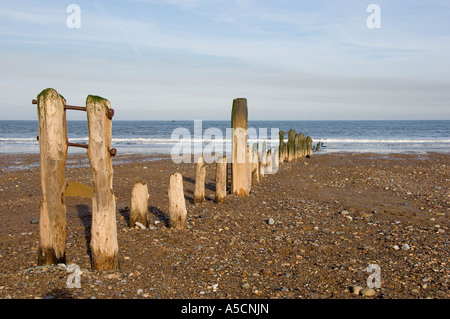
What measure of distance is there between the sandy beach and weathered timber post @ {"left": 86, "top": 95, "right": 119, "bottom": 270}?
0.24m

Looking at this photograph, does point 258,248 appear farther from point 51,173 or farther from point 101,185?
point 51,173

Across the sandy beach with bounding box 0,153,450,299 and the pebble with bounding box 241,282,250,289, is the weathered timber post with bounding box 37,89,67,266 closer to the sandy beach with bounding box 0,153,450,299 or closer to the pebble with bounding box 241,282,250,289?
the sandy beach with bounding box 0,153,450,299

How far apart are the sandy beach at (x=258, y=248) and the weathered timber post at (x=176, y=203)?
239mm

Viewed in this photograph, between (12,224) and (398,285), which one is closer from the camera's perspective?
(398,285)

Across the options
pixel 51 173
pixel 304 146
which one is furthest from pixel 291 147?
pixel 51 173

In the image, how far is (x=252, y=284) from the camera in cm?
515

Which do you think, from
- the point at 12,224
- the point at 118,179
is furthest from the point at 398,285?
the point at 118,179

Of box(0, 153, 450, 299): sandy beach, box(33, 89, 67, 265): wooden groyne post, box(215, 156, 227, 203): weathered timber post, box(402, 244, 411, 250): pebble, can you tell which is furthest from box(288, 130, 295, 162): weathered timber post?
A: box(33, 89, 67, 265): wooden groyne post

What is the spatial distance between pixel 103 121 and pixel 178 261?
232 cm

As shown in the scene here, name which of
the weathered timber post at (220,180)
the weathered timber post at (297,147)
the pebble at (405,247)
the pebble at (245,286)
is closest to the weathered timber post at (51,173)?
the pebble at (245,286)

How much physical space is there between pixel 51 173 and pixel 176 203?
2778 mm

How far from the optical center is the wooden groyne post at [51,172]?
4.89 metres

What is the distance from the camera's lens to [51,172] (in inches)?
195
